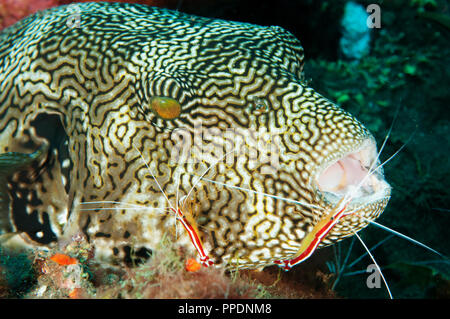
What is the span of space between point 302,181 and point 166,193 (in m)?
1.16

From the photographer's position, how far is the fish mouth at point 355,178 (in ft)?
9.26

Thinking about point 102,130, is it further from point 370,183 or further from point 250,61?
point 370,183

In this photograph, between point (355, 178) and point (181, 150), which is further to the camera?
point (181, 150)

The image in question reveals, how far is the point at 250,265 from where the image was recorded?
3281 mm

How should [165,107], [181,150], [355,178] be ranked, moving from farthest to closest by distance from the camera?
[181,150]
[165,107]
[355,178]

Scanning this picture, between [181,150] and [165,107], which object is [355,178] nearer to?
[181,150]

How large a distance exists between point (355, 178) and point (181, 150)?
4.80ft

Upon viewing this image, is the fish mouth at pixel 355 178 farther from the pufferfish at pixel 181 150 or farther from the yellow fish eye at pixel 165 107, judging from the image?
the yellow fish eye at pixel 165 107

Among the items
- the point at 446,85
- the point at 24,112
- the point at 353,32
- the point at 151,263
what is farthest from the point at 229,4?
the point at 151,263

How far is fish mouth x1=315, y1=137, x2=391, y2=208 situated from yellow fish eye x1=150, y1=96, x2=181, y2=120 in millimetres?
1298

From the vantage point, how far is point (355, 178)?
2.88 metres

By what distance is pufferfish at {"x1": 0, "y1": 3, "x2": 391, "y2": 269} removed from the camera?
294cm

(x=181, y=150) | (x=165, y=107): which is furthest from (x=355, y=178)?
(x=165, y=107)

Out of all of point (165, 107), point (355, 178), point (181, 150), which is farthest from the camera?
point (181, 150)
